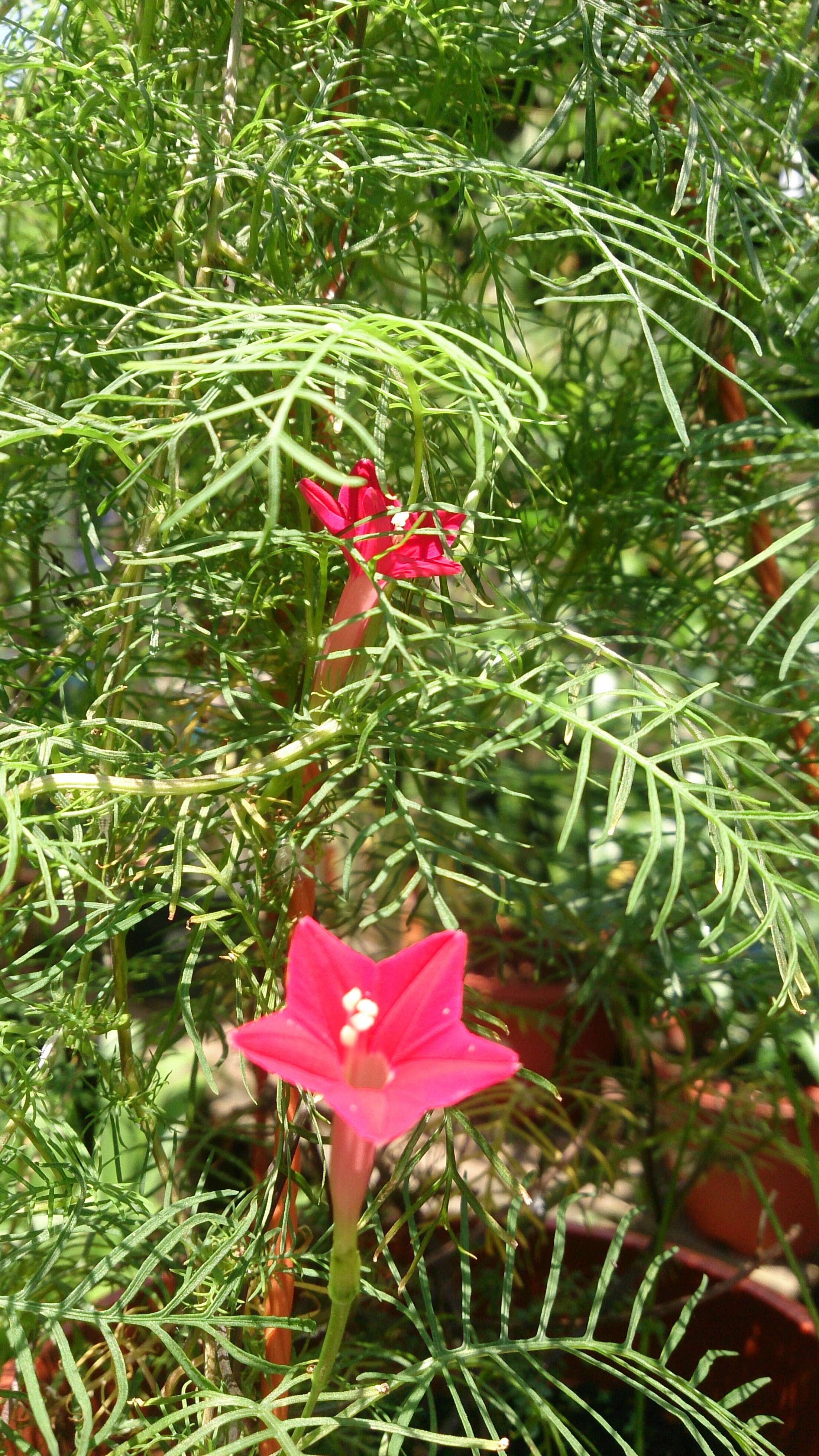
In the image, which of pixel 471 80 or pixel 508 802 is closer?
pixel 471 80

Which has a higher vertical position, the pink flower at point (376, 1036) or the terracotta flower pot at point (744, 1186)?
the pink flower at point (376, 1036)

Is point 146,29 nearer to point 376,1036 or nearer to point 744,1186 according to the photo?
point 376,1036

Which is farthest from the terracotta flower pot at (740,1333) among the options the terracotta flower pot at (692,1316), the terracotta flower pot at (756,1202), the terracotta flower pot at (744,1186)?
the terracotta flower pot at (756,1202)

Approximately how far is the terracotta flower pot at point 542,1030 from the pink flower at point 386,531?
0.57 m

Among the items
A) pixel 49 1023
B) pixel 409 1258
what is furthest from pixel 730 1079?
pixel 49 1023

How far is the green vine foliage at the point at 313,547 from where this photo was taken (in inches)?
12.6

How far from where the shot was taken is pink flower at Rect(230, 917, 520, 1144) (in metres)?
0.25

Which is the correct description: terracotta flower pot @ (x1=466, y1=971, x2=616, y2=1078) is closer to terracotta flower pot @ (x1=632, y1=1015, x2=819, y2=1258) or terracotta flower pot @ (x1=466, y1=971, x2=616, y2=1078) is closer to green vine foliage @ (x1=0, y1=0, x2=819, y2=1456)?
terracotta flower pot @ (x1=632, y1=1015, x2=819, y2=1258)

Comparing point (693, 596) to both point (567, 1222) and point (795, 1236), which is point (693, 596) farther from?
point (795, 1236)

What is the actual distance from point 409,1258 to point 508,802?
52cm

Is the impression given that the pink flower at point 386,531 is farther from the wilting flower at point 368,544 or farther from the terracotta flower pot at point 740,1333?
the terracotta flower pot at point 740,1333

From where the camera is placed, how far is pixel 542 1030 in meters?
0.84

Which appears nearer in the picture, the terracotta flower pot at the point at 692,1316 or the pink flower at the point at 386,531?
the pink flower at the point at 386,531

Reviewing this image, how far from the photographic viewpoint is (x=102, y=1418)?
1.68 feet
